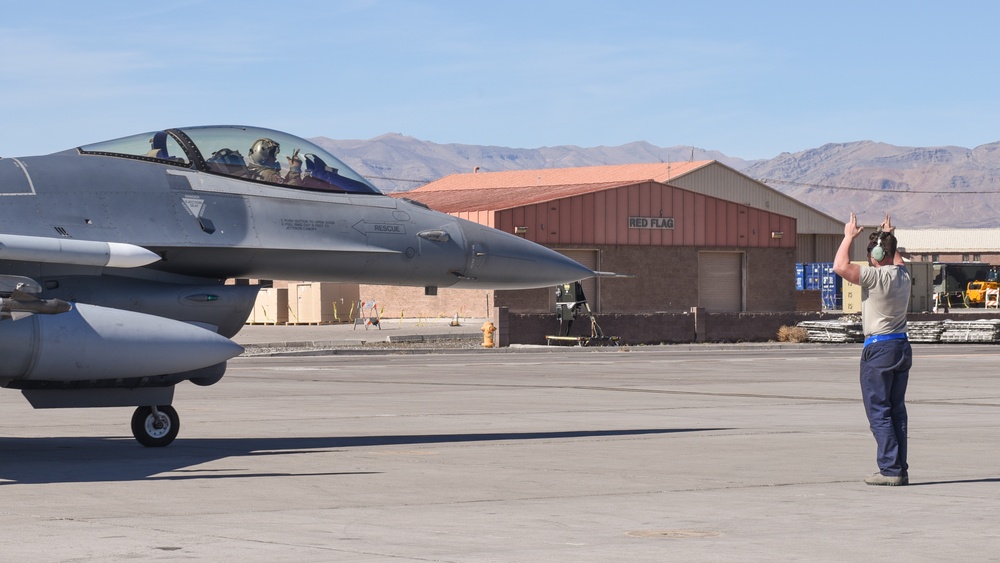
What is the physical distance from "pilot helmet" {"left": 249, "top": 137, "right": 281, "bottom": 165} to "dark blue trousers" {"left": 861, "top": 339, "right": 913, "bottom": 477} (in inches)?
294

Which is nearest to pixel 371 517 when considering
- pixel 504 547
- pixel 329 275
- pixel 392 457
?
pixel 504 547

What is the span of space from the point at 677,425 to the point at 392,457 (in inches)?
201

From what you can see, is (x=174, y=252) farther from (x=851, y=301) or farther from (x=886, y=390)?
(x=851, y=301)

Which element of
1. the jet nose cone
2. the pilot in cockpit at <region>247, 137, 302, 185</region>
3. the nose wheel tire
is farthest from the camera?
the jet nose cone

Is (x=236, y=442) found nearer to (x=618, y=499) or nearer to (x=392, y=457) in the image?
(x=392, y=457)

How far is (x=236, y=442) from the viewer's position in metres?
15.8

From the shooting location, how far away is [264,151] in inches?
623

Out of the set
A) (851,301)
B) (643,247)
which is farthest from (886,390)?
(851,301)

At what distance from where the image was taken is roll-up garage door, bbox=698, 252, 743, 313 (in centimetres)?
6431

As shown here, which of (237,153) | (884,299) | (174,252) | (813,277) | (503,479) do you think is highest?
(813,277)

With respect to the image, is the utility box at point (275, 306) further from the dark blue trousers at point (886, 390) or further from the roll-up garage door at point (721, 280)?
the dark blue trousers at point (886, 390)

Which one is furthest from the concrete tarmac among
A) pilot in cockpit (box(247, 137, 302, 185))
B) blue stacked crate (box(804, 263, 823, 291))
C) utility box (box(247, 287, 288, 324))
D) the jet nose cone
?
blue stacked crate (box(804, 263, 823, 291))

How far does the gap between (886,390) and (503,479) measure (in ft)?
11.3

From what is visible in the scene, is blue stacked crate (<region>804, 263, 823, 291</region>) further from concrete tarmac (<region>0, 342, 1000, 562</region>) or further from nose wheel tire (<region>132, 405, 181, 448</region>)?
nose wheel tire (<region>132, 405, 181, 448</region>)
